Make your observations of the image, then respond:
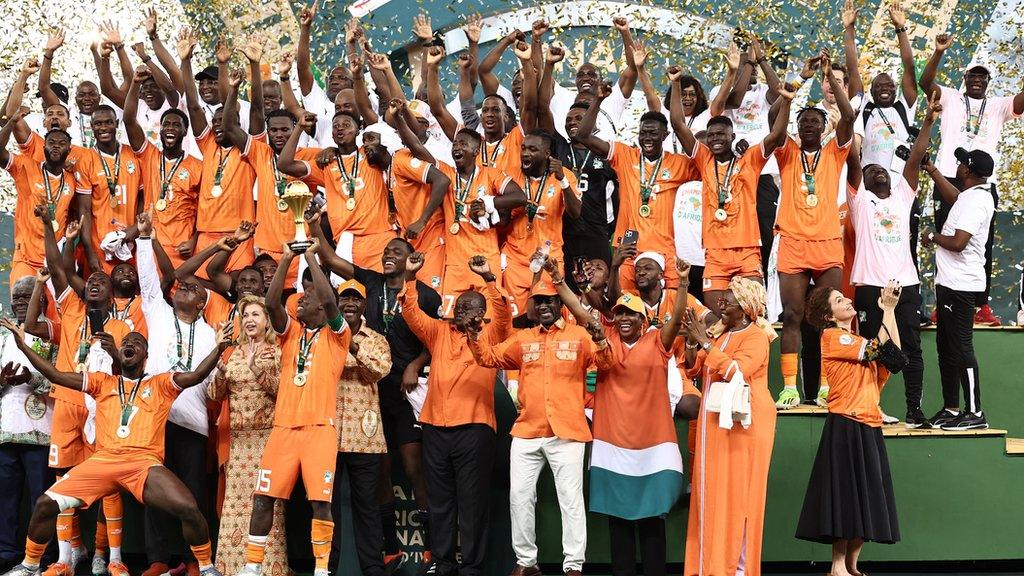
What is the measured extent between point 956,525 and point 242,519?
510 centimetres

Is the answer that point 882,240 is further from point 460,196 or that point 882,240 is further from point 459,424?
point 459,424

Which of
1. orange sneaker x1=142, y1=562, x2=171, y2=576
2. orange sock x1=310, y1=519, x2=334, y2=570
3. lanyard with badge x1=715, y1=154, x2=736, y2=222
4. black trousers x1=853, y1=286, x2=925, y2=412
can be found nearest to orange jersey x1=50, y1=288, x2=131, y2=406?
orange sneaker x1=142, y1=562, x2=171, y2=576

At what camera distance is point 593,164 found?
35.4 ft

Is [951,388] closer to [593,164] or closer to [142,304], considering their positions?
[593,164]

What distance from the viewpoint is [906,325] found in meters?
10.5

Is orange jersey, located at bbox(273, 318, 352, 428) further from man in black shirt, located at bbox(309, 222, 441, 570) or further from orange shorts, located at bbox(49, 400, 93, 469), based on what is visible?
orange shorts, located at bbox(49, 400, 93, 469)

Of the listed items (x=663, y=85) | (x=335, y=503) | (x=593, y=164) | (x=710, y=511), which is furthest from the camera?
(x=663, y=85)

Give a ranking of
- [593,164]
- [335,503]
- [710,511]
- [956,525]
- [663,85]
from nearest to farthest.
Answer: [710,511] → [335,503] → [956,525] → [593,164] → [663,85]

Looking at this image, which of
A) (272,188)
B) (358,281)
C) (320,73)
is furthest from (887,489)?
(320,73)

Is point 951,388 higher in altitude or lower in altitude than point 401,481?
higher

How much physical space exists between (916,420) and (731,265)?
1.87 metres

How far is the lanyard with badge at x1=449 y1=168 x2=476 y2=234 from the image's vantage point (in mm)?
10227

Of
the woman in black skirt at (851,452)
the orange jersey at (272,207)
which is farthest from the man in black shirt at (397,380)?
the woman in black skirt at (851,452)

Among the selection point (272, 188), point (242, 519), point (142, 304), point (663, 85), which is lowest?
point (242, 519)
